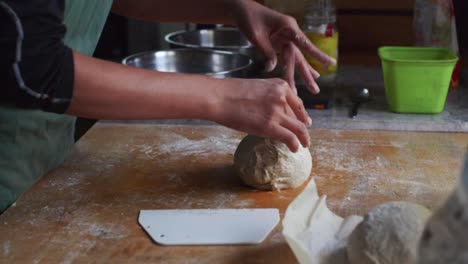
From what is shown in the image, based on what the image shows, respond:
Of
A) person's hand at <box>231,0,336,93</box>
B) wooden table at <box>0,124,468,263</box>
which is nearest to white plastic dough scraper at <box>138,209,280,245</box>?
wooden table at <box>0,124,468,263</box>

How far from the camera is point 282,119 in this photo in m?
1.09

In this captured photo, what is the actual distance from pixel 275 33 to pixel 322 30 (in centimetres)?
46

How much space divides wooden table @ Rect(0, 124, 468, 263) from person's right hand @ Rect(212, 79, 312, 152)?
186 millimetres

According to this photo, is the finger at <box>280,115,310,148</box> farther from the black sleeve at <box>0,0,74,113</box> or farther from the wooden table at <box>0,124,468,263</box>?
the black sleeve at <box>0,0,74,113</box>

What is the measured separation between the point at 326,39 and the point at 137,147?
724mm

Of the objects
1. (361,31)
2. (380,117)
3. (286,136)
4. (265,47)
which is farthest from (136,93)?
(361,31)

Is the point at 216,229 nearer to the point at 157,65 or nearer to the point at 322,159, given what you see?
the point at 322,159

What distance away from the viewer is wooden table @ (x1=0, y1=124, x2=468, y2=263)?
1.03m

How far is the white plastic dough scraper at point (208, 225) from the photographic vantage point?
1.06 metres

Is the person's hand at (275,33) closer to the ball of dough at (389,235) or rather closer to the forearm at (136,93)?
the forearm at (136,93)

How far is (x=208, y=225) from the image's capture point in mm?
1106

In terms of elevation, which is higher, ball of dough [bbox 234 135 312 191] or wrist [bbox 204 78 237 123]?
wrist [bbox 204 78 237 123]

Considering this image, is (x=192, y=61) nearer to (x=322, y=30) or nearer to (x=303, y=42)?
(x=322, y=30)

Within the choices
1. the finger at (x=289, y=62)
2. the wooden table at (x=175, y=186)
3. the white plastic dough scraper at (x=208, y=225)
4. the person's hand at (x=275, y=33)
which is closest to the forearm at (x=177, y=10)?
the person's hand at (x=275, y=33)
